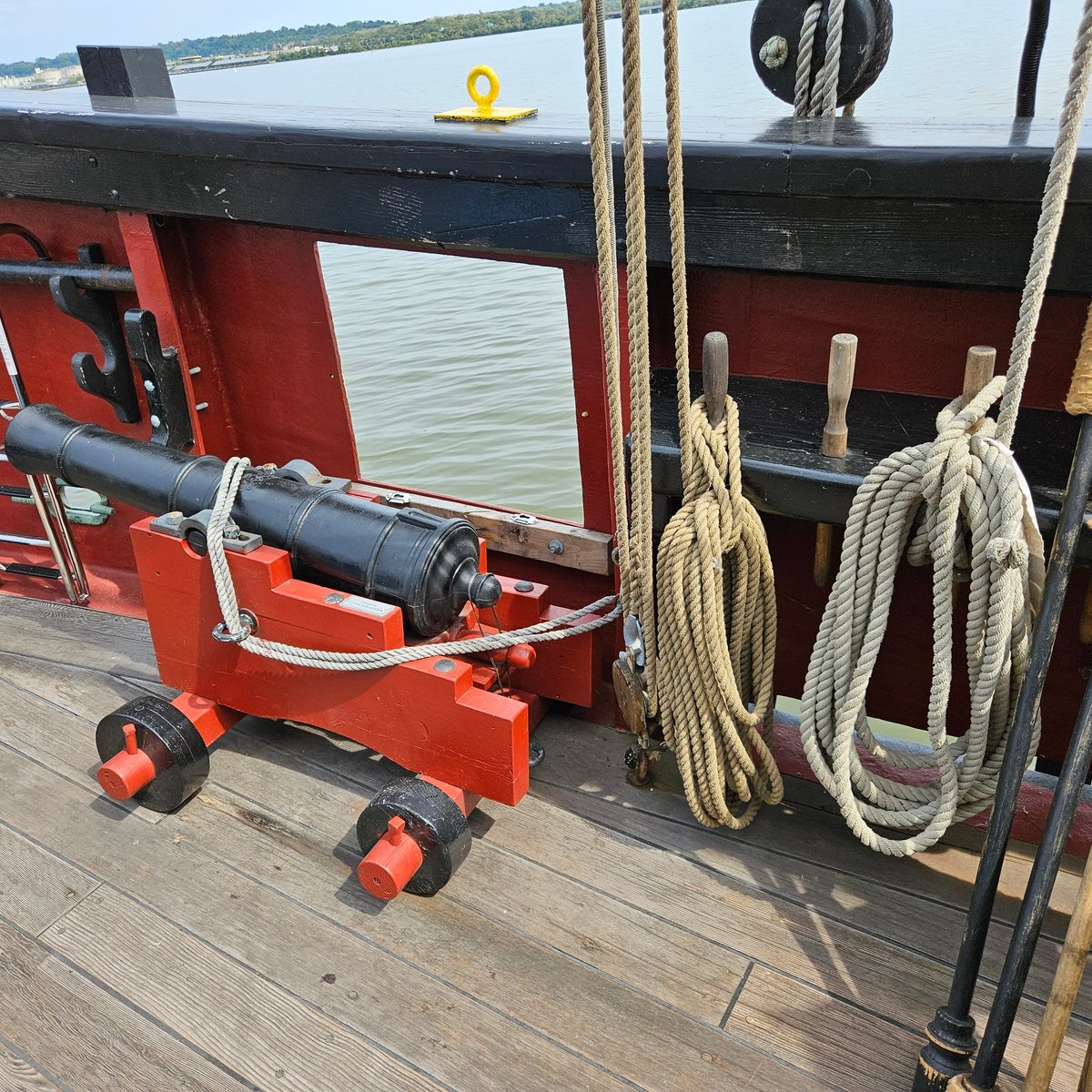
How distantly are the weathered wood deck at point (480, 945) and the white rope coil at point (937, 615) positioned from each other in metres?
0.25

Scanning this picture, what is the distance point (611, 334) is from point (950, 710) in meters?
1.14

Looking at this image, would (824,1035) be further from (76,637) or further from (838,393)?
(76,637)

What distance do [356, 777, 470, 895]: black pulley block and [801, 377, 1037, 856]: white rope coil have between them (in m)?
0.70

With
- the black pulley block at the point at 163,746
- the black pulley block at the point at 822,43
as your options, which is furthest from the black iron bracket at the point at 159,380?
the black pulley block at the point at 822,43

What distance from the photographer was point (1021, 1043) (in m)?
1.67

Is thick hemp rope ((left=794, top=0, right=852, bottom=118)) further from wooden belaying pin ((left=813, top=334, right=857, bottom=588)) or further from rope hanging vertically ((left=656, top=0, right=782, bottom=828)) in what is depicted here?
wooden belaying pin ((left=813, top=334, right=857, bottom=588))

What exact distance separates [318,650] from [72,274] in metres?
1.43

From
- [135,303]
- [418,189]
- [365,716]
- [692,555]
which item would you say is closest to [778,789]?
[692,555]

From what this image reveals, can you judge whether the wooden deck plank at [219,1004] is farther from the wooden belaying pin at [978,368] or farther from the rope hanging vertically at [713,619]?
the wooden belaying pin at [978,368]

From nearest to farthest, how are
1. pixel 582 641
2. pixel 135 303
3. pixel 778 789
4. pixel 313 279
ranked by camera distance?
pixel 778 789 → pixel 582 641 → pixel 313 279 → pixel 135 303

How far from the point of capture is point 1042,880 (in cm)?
143

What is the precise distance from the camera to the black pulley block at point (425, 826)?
6.37ft

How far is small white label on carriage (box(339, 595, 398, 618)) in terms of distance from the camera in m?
2.03

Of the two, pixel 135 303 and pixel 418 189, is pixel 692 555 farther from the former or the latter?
pixel 135 303
